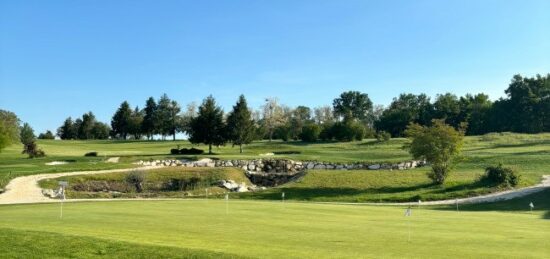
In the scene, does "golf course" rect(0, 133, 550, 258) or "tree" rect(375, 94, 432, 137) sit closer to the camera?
"golf course" rect(0, 133, 550, 258)

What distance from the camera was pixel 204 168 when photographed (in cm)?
5006

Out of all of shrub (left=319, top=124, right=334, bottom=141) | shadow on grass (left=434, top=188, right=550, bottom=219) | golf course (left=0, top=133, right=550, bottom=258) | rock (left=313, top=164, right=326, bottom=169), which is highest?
shrub (left=319, top=124, right=334, bottom=141)

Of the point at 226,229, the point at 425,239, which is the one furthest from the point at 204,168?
the point at 425,239

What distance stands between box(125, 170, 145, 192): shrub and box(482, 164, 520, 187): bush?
1082 inches

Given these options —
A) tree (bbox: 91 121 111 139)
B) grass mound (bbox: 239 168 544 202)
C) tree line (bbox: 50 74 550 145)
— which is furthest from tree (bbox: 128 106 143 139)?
grass mound (bbox: 239 168 544 202)

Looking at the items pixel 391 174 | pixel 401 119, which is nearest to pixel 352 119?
pixel 401 119

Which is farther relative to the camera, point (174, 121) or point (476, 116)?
point (174, 121)

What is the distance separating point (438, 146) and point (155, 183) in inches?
910

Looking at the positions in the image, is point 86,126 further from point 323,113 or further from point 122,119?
point 323,113

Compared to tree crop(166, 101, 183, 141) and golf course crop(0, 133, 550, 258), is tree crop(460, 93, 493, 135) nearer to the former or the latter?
tree crop(166, 101, 183, 141)

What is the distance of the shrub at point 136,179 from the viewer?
44072 millimetres

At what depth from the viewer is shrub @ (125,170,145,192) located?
44.1 meters

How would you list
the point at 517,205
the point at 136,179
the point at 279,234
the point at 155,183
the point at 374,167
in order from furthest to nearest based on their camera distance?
the point at 374,167 < the point at 155,183 < the point at 136,179 < the point at 517,205 < the point at 279,234

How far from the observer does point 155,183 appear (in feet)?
148
